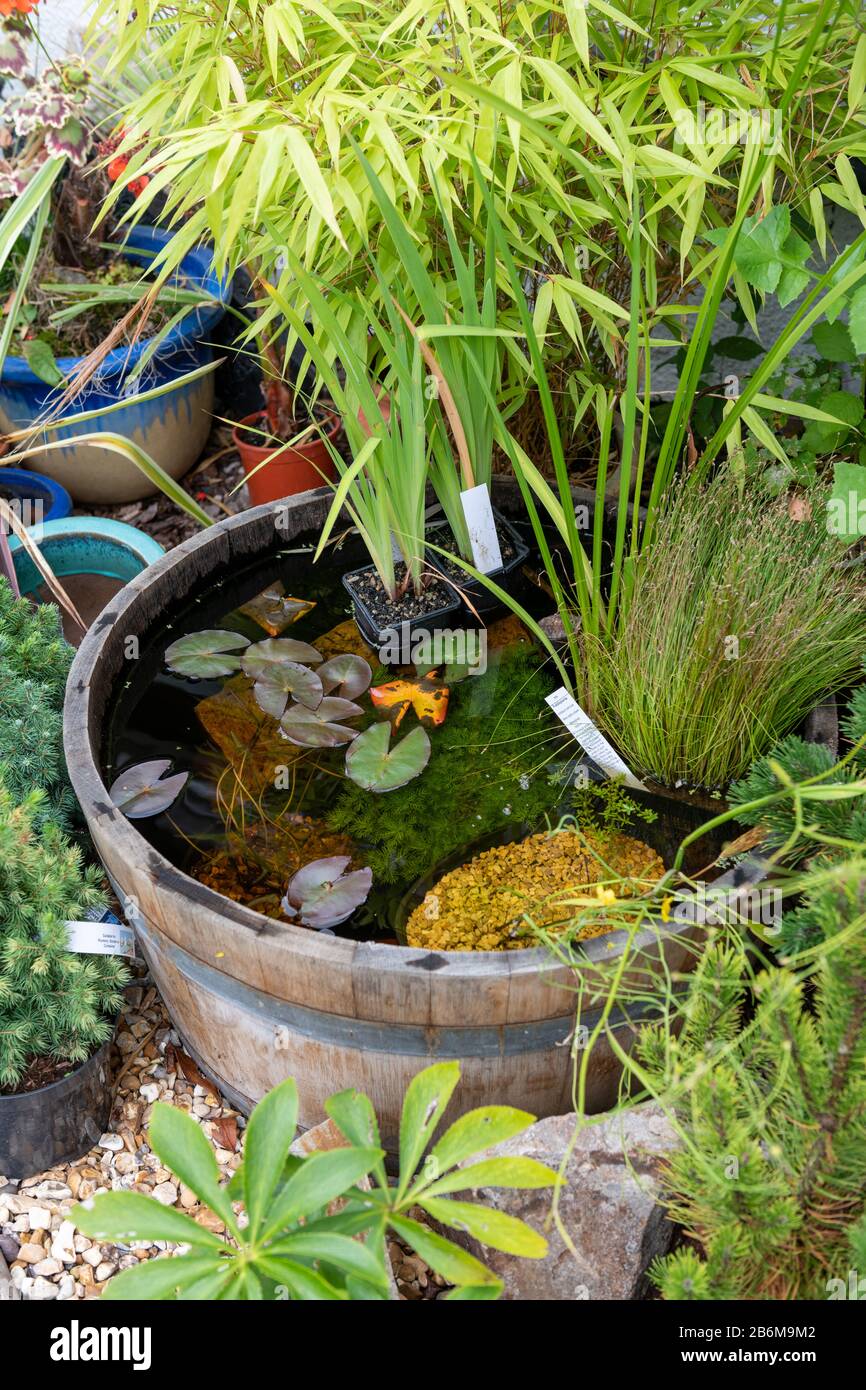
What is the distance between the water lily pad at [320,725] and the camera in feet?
5.34

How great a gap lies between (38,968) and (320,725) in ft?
1.77

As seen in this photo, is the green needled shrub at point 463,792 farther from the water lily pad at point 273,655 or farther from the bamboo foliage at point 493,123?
the bamboo foliage at point 493,123

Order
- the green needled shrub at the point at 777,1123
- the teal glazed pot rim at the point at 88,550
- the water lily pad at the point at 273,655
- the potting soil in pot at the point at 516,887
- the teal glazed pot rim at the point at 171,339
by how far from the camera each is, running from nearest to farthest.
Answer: the green needled shrub at the point at 777,1123, the potting soil in pot at the point at 516,887, the water lily pad at the point at 273,655, the teal glazed pot rim at the point at 88,550, the teal glazed pot rim at the point at 171,339

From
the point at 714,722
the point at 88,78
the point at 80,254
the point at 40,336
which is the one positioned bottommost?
the point at 714,722

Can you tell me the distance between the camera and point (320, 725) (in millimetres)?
1646

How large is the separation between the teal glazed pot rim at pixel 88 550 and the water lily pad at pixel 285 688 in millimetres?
572

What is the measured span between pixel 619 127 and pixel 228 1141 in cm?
157

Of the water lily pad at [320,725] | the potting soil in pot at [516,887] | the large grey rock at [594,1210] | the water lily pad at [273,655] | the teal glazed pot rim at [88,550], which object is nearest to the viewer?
the large grey rock at [594,1210]

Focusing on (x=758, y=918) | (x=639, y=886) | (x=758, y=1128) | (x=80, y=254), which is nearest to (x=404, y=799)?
(x=639, y=886)

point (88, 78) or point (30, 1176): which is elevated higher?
point (88, 78)

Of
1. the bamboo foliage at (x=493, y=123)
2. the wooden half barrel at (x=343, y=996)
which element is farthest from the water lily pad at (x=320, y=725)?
the bamboo foliage at (x=493, y=123)

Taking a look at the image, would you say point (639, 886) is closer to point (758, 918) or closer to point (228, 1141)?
point (758, 918)

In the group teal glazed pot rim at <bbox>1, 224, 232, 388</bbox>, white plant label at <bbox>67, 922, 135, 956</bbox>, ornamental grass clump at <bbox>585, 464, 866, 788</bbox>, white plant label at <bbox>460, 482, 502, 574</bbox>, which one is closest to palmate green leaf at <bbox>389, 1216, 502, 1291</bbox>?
white plant label at <bbox>67, 922, 135, 956</bbox>

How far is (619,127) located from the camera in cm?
139
